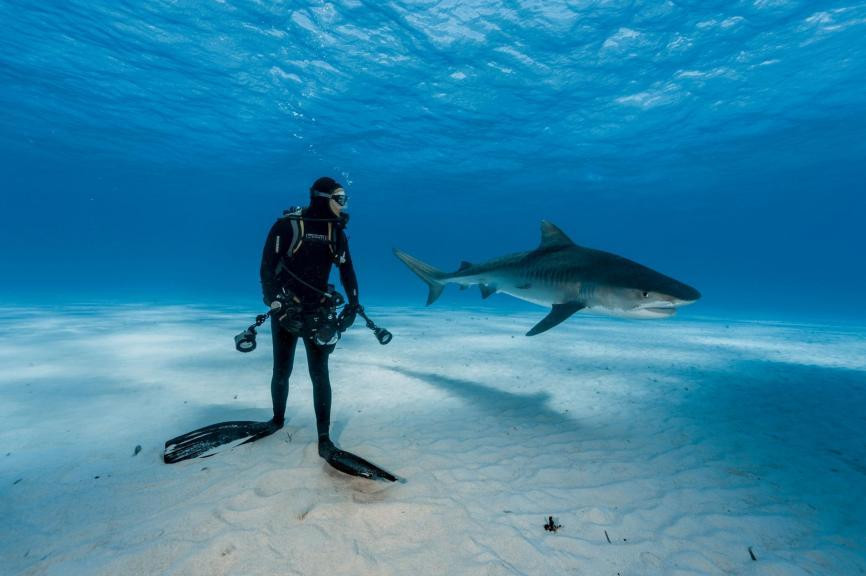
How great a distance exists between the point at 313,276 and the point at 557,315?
306 centimetres

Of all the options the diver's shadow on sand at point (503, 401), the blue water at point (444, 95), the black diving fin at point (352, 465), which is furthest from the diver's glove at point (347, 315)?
the blue water at point (444, 95)

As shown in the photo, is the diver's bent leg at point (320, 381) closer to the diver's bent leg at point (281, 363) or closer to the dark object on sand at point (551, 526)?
the diver's bent leg at point (281, 363)

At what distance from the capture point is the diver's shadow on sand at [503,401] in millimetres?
5000

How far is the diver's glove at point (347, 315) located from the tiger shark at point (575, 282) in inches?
76.8

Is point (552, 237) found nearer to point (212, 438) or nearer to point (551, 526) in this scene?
point (551, 526)

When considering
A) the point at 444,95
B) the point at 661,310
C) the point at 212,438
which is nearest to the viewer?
the point at 212,438

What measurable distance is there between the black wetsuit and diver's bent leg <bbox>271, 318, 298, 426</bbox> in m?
0.02

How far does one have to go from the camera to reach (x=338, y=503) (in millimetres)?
2920

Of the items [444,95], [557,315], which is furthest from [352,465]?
[444,95]

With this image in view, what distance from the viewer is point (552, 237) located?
6.48 metres

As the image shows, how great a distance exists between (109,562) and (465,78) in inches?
836

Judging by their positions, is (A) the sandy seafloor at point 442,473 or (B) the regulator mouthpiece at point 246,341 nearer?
(A) the sandy seafloor at point 442,473

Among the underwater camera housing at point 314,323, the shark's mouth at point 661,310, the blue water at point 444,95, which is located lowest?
the underwater camera housing at point 314,323

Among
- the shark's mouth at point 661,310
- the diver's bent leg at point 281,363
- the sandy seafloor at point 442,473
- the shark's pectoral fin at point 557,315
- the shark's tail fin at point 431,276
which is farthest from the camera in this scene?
the shark's tail fin at point 431,276
